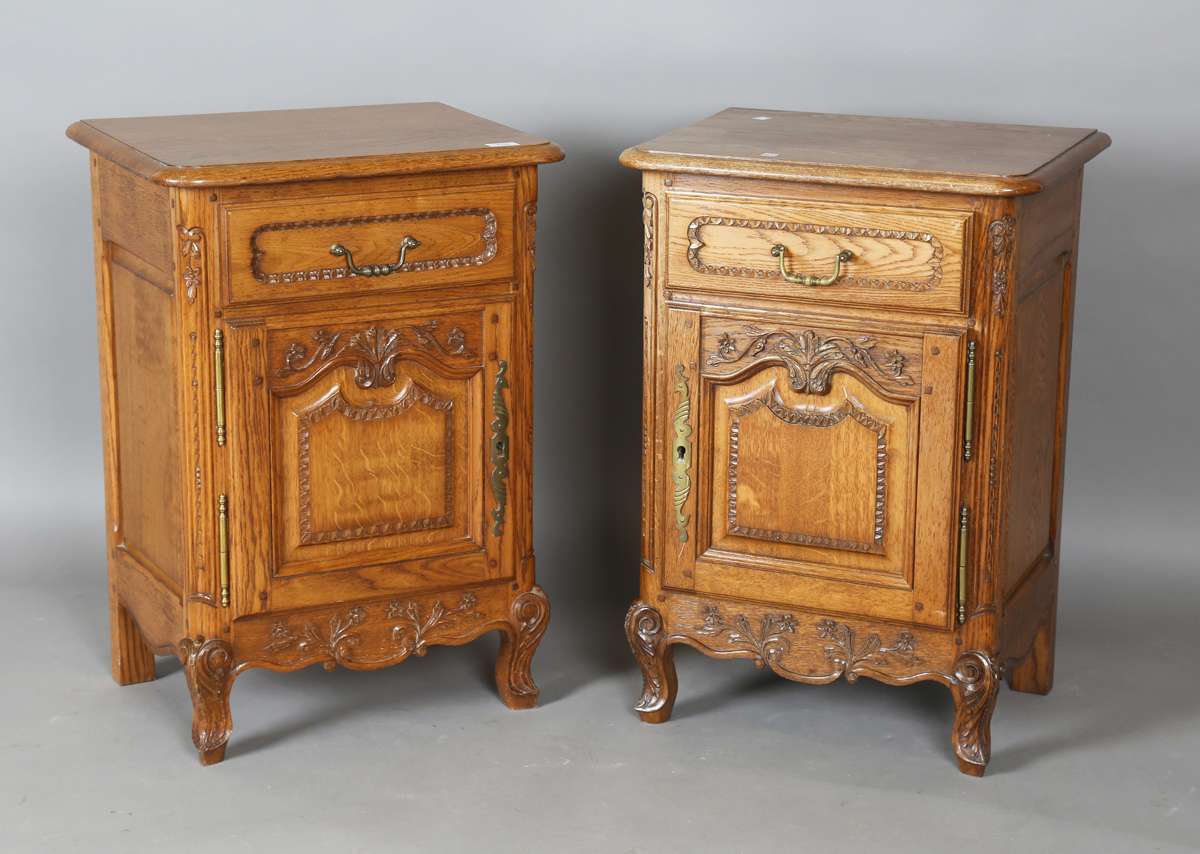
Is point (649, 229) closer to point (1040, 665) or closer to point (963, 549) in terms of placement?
point (963, 549)

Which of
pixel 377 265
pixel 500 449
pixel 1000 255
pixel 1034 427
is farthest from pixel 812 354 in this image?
pixel 377 265

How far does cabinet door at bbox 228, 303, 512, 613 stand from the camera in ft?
9.11

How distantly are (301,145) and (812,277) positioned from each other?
898 millimetres

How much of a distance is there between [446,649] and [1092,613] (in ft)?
4.54

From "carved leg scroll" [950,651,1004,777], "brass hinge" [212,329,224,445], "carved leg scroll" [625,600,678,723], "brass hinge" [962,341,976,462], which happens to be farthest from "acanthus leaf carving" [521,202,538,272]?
"carved leg scroll" [950,651,1004,777]

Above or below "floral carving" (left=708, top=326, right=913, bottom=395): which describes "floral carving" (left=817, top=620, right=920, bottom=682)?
below

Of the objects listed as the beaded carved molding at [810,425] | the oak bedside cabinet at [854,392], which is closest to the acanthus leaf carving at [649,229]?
the oak bedside cabinet at [854,392]

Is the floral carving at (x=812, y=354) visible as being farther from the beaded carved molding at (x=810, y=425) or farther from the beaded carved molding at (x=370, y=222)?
the beaded carved molding at (x=370, y=222)

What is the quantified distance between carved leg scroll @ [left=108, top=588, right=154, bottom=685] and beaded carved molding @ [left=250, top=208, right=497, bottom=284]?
0.85m

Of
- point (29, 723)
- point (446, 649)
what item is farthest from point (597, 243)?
point (29, 723)

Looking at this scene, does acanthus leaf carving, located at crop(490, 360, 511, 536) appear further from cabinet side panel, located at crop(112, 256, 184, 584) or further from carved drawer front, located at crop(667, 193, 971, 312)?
cabinet side panel, located at crop(112, 256, 184, 584)

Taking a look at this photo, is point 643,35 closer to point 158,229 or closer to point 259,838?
point 158,229

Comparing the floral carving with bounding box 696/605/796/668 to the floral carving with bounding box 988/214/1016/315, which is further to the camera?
the floral carving with bounding box 696/605/796/668

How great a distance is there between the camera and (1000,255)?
2.62 metres
